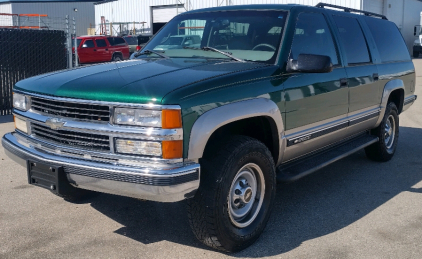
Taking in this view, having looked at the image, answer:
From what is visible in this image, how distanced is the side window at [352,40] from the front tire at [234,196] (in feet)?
6.70

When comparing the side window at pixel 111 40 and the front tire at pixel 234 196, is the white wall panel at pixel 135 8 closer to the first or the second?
the side window at pixel 111 40

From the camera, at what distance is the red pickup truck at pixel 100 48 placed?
24844 mm

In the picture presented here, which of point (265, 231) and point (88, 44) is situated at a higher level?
point (88, 44)

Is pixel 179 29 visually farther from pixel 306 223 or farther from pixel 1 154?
pixel 1 154

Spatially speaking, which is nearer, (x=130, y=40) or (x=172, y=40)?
(x=172, y=40)

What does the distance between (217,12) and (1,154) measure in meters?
3.72

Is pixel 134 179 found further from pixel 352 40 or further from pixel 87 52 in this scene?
pixel 87 52

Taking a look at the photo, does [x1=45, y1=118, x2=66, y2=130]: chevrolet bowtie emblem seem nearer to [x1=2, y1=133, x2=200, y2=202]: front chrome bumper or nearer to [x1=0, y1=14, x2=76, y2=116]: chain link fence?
[x1=2, y1=133, x2=200, y2=202]: front chrome bumper

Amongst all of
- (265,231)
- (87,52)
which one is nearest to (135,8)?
(87,52)

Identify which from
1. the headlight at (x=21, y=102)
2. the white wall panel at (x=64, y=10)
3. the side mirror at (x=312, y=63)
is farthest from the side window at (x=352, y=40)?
the white wall panel at (x=64, y=10)

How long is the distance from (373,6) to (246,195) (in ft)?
86.8

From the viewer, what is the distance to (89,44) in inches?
989

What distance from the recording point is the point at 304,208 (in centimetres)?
457

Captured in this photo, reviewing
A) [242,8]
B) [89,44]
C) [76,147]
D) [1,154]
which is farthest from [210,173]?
[89,44]
